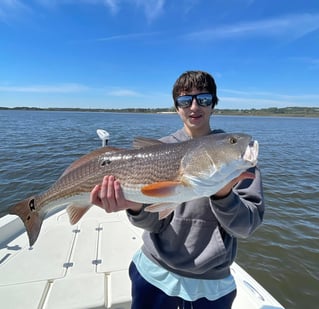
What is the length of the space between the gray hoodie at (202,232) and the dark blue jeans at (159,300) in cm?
25

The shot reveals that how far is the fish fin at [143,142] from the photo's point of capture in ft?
9.07

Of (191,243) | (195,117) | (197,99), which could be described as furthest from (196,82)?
(191,243)

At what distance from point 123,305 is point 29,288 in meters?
1.34

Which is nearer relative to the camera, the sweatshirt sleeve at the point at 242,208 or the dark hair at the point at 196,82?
the sweatshirt sleeve at the point at 242,208

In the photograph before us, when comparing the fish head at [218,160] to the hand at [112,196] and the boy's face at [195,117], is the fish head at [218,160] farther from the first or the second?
the hand at [112,196]

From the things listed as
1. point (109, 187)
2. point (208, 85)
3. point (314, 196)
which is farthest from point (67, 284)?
point (314, 196)

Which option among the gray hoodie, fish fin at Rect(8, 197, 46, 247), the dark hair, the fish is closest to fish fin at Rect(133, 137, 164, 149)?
the fish

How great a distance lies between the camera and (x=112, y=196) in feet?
8.24

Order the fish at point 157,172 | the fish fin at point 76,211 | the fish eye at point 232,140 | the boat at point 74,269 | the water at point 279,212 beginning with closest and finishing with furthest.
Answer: the fish at point 157,172 → the fish eye at point 232,140 → the fish fin at point 76,211 → the boat at point 74,269 → the water at point 279,212

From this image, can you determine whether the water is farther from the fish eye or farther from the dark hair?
the dark hair

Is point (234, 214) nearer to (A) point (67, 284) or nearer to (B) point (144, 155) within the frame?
(B) point (144, 155)

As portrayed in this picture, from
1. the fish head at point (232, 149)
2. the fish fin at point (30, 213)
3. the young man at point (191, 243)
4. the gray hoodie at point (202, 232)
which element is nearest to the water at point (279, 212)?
the young man at point (191, 243)

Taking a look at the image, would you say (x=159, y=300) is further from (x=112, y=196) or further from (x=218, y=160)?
A: (x=218, y=160)

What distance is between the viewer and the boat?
3.39 metres
